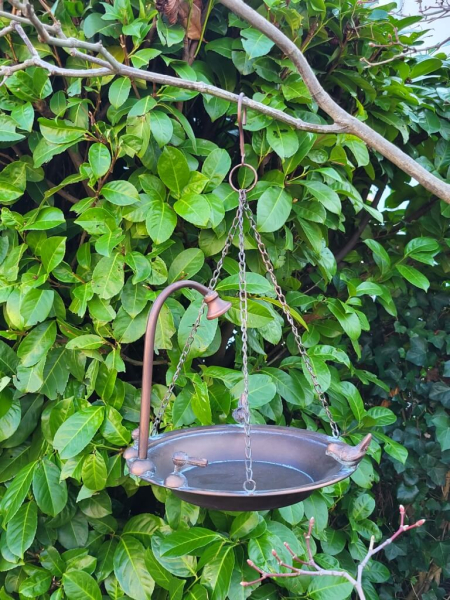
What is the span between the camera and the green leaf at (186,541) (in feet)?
4.42

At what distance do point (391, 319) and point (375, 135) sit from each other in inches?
49.9

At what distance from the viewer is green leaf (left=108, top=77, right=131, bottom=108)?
4.69 ft

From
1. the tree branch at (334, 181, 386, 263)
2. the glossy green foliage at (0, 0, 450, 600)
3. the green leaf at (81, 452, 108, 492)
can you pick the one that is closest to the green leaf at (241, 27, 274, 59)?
the glossy green foliage at (0, 0, 450, 600)

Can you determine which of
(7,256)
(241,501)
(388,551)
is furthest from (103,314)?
(388,551)

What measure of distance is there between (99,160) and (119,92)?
179 millimetres

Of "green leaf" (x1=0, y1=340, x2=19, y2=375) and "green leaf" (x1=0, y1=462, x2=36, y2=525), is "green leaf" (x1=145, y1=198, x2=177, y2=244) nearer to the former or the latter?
"green leaf" (x1=0, y1=340, x2=19, y2=375)

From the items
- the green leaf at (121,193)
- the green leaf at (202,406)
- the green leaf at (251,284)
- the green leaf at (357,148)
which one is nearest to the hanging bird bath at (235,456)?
the green leaf at (202,406)

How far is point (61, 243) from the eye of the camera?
4.63 feet

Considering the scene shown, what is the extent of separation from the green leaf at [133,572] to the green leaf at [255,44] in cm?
124

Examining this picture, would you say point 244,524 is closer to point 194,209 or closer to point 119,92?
point 194,209

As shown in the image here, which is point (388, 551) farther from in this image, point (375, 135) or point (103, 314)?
point (375, 135)

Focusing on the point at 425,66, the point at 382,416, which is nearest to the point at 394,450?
the point at 382,416

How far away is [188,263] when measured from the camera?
1.46m

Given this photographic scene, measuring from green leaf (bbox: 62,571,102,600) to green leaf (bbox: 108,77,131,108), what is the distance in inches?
44.5
